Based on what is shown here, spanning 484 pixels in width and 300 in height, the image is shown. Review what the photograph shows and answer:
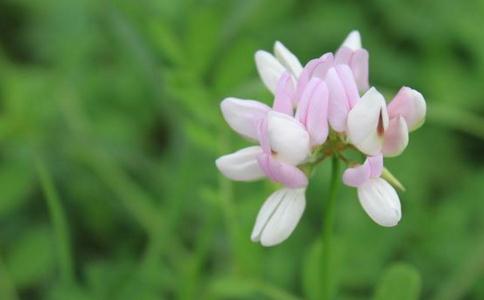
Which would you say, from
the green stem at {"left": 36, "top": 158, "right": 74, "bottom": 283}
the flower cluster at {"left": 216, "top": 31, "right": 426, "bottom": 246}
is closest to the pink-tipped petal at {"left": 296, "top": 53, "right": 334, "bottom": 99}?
the flower cluster at {"left": 216, "top": 31, "right": 426, "bottom": 246}

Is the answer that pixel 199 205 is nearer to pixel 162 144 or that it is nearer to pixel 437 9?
pixel 162 144

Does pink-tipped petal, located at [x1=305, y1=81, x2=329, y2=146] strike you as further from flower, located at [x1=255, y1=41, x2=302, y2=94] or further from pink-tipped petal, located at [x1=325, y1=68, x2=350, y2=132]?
flower, located at [x1=255, y1=41, x2=302, y2=94]

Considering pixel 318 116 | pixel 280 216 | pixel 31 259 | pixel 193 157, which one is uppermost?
pixel 193 157

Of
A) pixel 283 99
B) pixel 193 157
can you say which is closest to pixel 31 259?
pixel 193 157

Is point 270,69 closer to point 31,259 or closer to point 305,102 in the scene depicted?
point 305,102

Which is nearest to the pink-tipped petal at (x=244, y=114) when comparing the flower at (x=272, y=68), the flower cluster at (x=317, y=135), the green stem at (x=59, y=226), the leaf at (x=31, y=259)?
the flower cluster at (x=317, y=135)

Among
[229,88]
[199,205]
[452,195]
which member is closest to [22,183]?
[199,205]
